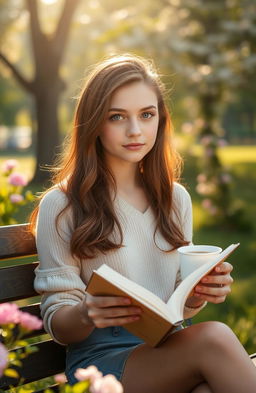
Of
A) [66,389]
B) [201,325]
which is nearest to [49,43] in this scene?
[201,325]

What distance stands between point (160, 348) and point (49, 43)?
10191 millimetres

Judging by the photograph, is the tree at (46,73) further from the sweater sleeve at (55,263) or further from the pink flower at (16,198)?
the sweater sleeve at (55,263)

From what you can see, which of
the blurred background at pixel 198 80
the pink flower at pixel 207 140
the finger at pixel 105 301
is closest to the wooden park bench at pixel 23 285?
the finger at pixel 105 301


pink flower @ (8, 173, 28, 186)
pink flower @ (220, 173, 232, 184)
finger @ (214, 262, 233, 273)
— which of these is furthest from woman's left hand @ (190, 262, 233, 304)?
pink flower @ (220, 173, 232, 184)

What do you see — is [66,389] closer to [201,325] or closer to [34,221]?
[201,325]

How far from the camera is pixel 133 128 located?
2688mm

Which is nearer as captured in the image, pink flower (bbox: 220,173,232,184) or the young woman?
the young woman

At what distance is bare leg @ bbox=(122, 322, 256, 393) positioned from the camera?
2268 mm

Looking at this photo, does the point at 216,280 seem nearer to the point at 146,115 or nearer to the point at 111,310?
the point at 111,310

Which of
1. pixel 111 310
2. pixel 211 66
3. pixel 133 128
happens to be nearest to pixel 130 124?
pixel 133 128

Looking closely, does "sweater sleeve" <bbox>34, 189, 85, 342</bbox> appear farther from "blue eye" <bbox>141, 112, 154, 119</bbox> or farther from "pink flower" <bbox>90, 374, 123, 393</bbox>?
"pink flower" <bbox>90, 374, 123, 393</bbox>

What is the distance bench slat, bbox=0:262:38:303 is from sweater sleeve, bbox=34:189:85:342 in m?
0.09

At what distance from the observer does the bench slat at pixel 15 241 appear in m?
2.70

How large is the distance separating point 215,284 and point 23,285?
75cm
